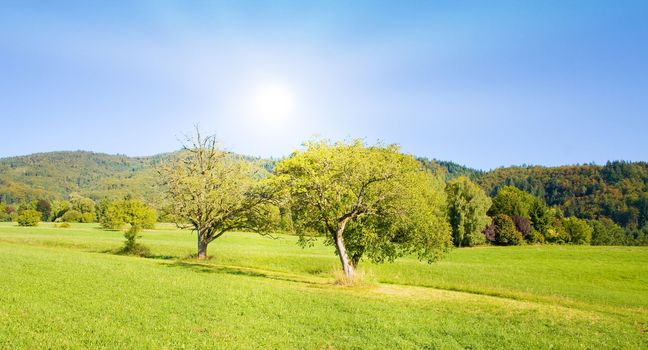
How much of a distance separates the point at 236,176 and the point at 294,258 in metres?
15.6

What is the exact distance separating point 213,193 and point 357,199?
54.6ft

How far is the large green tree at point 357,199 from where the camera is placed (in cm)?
2806

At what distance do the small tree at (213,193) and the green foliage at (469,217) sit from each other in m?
50.0

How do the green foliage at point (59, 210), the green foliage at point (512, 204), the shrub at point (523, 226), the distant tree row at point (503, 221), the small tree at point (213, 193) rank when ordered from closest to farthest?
the small tree at point (213, 193) → the distant tree row at point (503, 221) → the shrub at point (523, 226) → the green foliage at point (512, 204) → the green foliage at point (59, 210)

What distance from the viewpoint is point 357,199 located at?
3073 centimetres

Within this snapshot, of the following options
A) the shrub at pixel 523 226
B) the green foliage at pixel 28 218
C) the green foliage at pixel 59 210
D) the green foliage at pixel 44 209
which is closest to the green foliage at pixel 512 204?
the shrub at pixel 523 226

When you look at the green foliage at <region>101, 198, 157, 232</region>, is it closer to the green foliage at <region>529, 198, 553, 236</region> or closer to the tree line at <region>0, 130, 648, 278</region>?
the tree line at <region>0, 130, 648, 278</region>

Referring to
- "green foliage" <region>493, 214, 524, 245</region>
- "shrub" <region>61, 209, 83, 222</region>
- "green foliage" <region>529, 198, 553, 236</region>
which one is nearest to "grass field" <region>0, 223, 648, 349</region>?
"green foliage" <region>493, 214, 524, 245</region>

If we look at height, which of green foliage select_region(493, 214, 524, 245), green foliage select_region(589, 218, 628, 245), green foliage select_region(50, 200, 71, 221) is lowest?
green foliage select_region(589, 218, 628, 245)

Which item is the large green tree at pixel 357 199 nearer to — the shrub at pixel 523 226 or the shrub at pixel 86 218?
the shrub at pixel 523 226

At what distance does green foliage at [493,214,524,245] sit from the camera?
284ft

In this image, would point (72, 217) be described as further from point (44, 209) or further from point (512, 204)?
point (512, 204)

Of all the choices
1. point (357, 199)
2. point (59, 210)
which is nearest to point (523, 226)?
point (357, 199)

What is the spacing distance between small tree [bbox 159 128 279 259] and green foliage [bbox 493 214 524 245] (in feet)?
195
